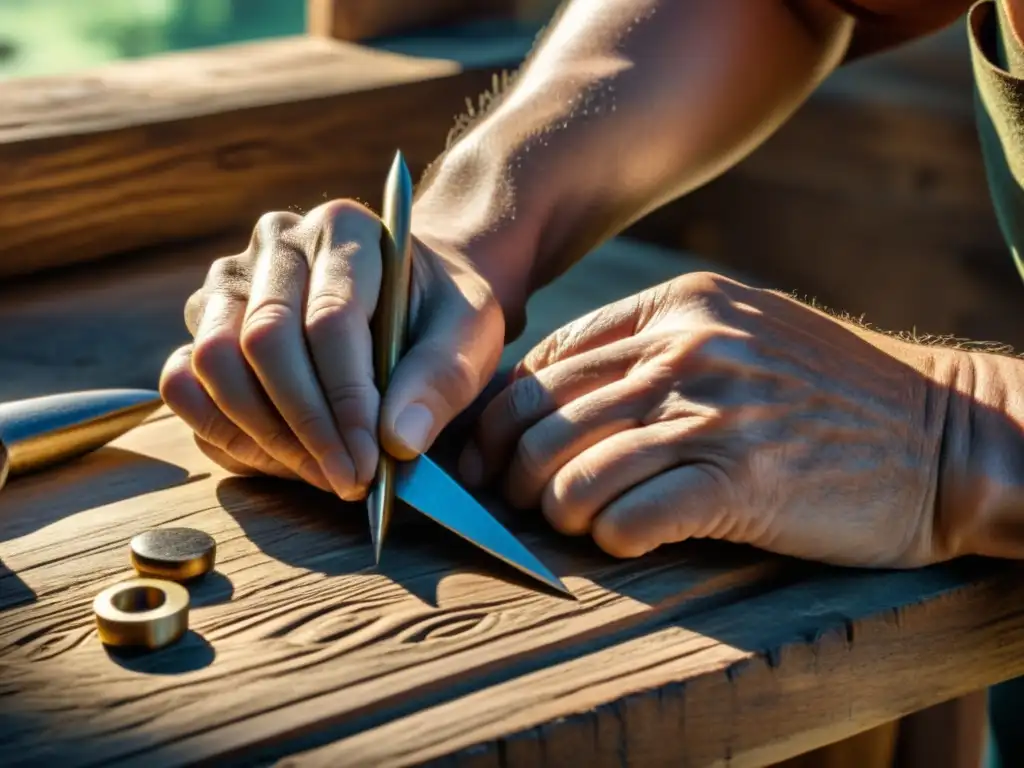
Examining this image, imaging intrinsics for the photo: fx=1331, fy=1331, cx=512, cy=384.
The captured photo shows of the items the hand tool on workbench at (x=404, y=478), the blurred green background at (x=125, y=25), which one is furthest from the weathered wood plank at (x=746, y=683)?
the blurred green background at (x=125, y=25)

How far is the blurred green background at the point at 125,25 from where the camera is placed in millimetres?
5152

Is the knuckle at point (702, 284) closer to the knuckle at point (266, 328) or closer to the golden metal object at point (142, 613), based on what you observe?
the knuckle at point (266, 328)

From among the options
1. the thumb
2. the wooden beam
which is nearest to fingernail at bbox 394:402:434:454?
the thumb

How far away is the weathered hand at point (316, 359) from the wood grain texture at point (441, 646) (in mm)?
63

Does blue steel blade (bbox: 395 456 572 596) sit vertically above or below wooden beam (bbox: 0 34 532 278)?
below

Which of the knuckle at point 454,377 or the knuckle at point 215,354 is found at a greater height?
the knuckle at point 215,354

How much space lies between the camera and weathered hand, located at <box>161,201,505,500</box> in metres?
0.89

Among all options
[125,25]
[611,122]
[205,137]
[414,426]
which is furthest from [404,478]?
[125,25]

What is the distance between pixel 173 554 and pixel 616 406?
309 mm

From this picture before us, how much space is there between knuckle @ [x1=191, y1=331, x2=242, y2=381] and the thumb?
114 mm

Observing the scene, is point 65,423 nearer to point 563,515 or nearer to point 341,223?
point 341,223

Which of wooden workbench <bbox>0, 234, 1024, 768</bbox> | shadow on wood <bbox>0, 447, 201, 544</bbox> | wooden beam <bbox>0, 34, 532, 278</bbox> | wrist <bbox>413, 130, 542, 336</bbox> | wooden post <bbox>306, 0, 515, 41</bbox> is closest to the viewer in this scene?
wooden workbench <bbox>0, 234, 1024, 768</bbox>

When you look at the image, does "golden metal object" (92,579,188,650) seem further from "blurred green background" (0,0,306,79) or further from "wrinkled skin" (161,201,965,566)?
"blurred green background" (0,0,306,79)

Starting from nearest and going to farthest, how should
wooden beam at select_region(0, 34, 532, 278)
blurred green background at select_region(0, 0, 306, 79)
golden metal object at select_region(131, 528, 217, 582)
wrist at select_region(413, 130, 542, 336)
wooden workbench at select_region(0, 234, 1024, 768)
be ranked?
wooden workbench at select_region(0, 234, 1024, 768) → golden metal object at select_region(131, 528, 217, 582) → wrist at select_region(413, 130, 542, 336) → wooden beam at select_region(0, 34, 532, 278) → blurred green background at select_region(0, 0, 306, 79)
